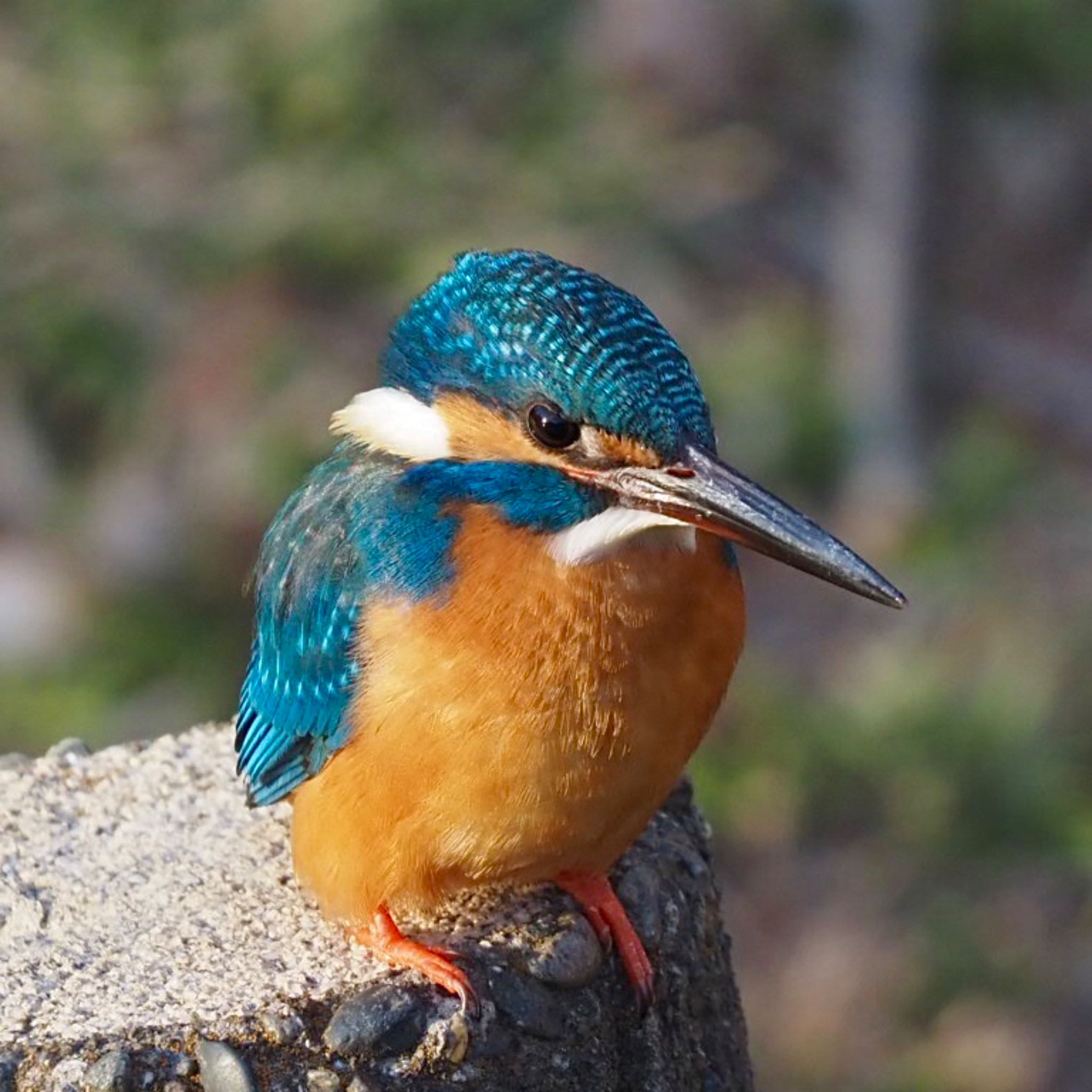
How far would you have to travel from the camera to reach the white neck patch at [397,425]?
117 inches

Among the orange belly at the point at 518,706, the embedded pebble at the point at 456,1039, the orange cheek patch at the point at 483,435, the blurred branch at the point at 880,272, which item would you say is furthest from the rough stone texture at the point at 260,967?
the blurred branch at the point at 880,272

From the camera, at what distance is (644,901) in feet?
10.9

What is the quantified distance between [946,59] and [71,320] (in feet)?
A: 14.1

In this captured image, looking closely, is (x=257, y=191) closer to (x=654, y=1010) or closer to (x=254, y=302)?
(x=254, y=302)

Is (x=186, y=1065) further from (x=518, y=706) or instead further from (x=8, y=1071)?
(x=518, y=706)

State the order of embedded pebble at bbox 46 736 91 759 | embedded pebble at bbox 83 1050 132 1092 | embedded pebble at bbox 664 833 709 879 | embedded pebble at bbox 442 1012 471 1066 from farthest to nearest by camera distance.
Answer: embedded pebble at bbox 46 736 91 759
embedded pebble at bbox 664 833 709 879
embedded pebble at bbox 442 1012 471 1066
embedded pebble at bbox 83 1050 132 1092

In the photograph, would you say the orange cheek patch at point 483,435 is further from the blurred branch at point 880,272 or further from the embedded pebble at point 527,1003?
the blurred branch at point 880,272

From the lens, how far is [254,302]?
8109 mm

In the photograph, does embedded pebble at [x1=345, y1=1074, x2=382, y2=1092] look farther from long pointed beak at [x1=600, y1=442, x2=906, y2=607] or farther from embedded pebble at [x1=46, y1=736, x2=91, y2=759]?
embedded pebble at [x1=46, y1=736, x2=91, y2=759]

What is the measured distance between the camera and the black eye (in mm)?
2799

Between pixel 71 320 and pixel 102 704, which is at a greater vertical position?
pixel 71 320

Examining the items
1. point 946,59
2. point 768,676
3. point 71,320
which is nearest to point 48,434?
point 71,320

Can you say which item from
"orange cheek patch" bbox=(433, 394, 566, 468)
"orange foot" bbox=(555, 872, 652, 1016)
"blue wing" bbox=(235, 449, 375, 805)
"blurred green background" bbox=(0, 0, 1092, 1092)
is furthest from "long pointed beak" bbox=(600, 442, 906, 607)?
"blurred green background" bbox=(0, 0, 1092, 1092)

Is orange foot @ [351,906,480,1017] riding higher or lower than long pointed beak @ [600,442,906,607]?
lower
